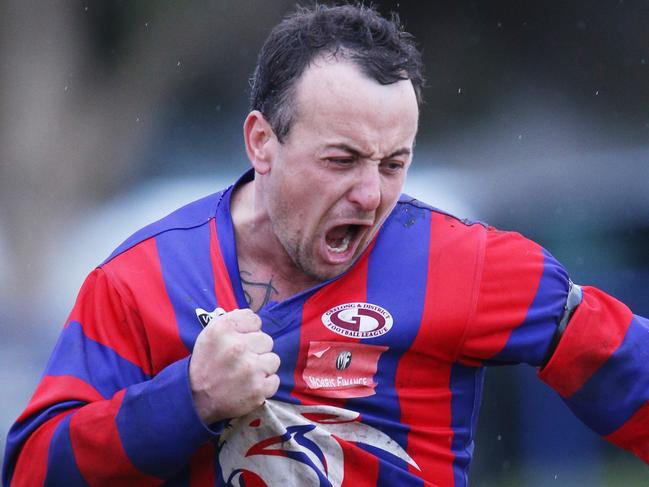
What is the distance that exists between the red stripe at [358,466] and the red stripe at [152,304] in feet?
1.21

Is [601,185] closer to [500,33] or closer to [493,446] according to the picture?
[500,33]

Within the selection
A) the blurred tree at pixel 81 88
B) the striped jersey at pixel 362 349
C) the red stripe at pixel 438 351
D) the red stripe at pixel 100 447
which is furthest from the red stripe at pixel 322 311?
the blurred tree at pixel 81 88

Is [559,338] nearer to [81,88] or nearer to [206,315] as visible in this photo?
[206,315]

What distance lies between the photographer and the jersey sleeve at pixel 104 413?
2.07 m

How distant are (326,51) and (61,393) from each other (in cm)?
83

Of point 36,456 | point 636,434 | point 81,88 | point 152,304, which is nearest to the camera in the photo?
point 36,456

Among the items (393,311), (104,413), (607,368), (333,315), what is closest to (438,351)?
(393,311)

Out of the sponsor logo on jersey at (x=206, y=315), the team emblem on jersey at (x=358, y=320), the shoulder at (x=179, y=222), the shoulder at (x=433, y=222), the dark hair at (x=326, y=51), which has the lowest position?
the team emblem on jersey at (x=358, y=320)

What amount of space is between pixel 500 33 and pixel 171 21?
3.79 ft

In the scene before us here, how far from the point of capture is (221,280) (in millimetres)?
2338

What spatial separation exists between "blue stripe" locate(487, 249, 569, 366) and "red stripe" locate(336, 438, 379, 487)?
0.33 metres

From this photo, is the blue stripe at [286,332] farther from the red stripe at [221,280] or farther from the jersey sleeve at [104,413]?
the jersey sleeve at [104,413]

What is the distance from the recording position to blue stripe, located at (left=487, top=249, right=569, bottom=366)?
233 centimetres

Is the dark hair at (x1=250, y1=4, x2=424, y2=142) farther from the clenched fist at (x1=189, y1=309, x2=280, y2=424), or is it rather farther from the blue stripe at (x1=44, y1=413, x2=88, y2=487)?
the blue stripe at (x1=44, y1=413, x2=88, y2=487)
